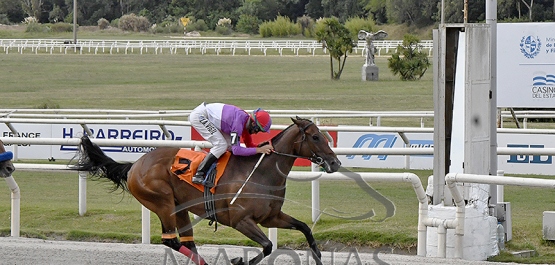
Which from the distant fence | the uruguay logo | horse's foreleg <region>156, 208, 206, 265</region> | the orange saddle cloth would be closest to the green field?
horse's foreleg <region>156, 208, 206, 265</region>

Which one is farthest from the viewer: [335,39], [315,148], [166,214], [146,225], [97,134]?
[335,39]

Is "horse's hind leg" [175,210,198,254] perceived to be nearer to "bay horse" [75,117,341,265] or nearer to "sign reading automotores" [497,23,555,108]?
"bay horse" [75,117,341,265]

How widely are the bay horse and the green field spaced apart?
3.65 feet

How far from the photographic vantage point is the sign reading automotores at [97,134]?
11930mm

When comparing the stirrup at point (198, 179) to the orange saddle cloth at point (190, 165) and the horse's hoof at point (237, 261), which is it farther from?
the horse's hoof at point (237, 261)

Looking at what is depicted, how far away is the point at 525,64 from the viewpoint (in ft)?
47.1

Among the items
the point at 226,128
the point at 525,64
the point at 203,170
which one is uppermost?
the point at 525,64

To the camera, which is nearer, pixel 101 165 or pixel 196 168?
pixel 196 168

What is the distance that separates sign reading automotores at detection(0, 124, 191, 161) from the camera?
1193 centimetres

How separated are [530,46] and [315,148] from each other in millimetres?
9339

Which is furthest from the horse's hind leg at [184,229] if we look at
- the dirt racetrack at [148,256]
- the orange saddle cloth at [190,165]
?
the orange saddle cloth at [190,165]

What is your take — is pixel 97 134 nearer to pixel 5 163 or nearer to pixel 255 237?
pixel 5 163

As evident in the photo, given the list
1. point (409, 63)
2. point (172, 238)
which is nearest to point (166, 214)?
point (172, 238)

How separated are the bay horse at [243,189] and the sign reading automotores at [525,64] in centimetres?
896
